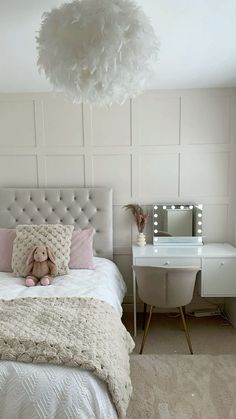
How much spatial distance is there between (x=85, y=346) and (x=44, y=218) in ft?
6.08

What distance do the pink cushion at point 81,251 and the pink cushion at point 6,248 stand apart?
58 cm

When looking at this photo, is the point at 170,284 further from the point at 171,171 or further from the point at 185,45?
the point at 185,45

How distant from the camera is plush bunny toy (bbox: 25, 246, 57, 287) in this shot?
2.41 meters

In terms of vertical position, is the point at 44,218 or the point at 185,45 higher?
the point at 185,45

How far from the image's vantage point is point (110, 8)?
1149 millimetres

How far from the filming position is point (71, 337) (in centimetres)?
145

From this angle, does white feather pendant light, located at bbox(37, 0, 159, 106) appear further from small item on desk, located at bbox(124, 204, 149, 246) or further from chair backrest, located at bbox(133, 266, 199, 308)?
small item on desk, located at bbox(124, 204, 149, 246)

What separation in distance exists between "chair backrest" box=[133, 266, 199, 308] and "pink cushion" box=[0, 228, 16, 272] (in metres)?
1.20

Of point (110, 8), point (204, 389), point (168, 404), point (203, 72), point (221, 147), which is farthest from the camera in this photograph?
point (221, 147)

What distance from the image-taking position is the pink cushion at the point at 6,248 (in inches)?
107

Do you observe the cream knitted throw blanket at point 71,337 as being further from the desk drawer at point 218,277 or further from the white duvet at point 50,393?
the desk drawer at point 218,277

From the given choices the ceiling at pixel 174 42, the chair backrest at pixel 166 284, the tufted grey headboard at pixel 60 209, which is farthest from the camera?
the tufted grey headboard at pixel 60 209

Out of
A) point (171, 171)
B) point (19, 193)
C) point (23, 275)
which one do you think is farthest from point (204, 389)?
point (19, 193)

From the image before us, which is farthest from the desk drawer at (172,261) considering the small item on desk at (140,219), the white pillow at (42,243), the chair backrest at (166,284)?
the white pillow at (42,243)
